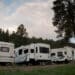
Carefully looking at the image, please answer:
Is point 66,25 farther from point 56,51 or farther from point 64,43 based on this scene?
point 56,51

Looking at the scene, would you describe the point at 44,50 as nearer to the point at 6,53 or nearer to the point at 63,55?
the point at 6,53

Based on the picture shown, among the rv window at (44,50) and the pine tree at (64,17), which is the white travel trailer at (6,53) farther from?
the pine tree at (64,17)

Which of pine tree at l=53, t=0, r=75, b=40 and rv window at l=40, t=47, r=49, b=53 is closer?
rv window at l=40, t=47, r=49, b=53

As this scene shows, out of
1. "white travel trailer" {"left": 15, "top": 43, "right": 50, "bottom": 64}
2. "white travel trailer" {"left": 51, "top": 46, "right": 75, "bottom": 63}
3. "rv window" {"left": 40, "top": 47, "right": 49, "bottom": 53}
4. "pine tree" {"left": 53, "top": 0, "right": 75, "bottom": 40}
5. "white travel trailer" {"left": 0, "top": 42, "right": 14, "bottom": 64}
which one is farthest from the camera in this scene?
"pine tree" {"left": 53, "top": 0, "right": 75, "bottom": 40}

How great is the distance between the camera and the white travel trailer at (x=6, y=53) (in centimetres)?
2680

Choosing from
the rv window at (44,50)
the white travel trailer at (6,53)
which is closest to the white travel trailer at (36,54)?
the rv window at (44,50)

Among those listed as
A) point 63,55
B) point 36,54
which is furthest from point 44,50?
point 63,55

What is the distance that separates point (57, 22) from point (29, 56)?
18007 millimetres

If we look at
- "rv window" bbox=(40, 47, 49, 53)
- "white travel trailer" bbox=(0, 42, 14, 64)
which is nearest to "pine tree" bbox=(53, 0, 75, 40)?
"rv window" bbox=(40, 47, 49, 53)

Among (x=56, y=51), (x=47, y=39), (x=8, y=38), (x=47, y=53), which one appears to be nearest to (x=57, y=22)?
(x=56, y=51)

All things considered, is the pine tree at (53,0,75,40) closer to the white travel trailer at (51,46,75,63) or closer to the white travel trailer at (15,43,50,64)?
the white travel trailer at (51,46,75,63)

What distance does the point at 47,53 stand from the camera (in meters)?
30.9

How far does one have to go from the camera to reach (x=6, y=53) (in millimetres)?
27047

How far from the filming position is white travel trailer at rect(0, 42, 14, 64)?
26.8 m
